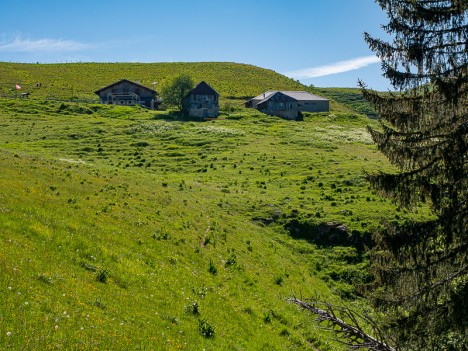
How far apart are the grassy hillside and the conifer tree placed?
123282 millimetres

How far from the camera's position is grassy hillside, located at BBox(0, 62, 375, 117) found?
459 ft

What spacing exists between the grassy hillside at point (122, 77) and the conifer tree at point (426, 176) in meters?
123

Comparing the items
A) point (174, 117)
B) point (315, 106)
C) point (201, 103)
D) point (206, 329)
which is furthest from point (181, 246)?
point (315, 106)

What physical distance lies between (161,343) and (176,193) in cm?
2674

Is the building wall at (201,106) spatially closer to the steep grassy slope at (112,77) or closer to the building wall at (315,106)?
the building wall at (315,106)

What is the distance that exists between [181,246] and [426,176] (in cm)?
1307

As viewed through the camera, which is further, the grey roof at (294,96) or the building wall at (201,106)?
the grey roof at (294,96)

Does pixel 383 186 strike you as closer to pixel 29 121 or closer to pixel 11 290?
pixel 11 290

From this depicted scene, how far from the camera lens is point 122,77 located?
16838cm

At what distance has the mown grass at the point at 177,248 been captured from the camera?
12.0 m

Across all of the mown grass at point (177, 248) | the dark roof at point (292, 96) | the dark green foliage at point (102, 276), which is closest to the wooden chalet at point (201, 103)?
the dark roof at point (292, 96)

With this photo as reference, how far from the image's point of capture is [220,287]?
19.4 m

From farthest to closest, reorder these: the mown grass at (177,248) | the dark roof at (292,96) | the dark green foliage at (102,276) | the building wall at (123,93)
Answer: the building wall at (123,93) → the dark roof at (292,96) → the dark green foliage at (102,276) → the mown grass at (177,248)

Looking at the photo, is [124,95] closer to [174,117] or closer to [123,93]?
[123,93]
